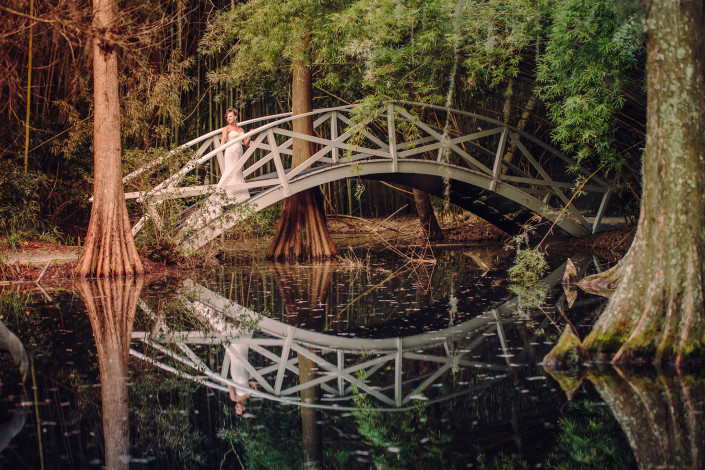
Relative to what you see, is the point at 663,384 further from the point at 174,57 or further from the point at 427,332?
the point at 174,57

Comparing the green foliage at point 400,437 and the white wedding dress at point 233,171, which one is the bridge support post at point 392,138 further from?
the green foliage at point 400,437

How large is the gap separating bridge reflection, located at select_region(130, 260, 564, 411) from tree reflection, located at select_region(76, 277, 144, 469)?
7.9 inches

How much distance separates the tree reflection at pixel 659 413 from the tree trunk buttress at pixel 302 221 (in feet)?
28.8

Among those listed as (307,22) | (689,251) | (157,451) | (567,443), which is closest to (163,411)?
(157,451)

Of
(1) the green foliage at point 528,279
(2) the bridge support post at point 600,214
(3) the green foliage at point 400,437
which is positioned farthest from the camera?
(2) the bridge support post at point 600,214

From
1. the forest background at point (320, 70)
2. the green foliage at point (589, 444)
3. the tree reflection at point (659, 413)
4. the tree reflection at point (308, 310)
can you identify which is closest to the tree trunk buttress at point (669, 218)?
the tree reflection at point (659, 413)

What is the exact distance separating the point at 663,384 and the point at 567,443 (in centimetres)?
116

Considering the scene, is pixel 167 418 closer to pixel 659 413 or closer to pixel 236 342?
pixel 236 342

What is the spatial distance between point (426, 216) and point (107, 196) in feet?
26.0

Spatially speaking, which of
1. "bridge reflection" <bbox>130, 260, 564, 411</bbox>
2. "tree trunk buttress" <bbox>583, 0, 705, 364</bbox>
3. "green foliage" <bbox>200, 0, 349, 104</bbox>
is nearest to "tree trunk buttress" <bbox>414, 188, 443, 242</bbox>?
"green foliage" <bbox>200, 0, 349, 104</bbox>

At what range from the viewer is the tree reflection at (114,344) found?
372 cm

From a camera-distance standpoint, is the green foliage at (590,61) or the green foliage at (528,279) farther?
the green foliage at (590,61)

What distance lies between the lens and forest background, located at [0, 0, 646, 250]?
35.4 ft

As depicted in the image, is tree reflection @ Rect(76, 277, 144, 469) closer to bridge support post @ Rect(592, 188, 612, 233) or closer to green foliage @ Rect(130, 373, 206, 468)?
green foliage @ Rect(130, 373, 206, 468)
